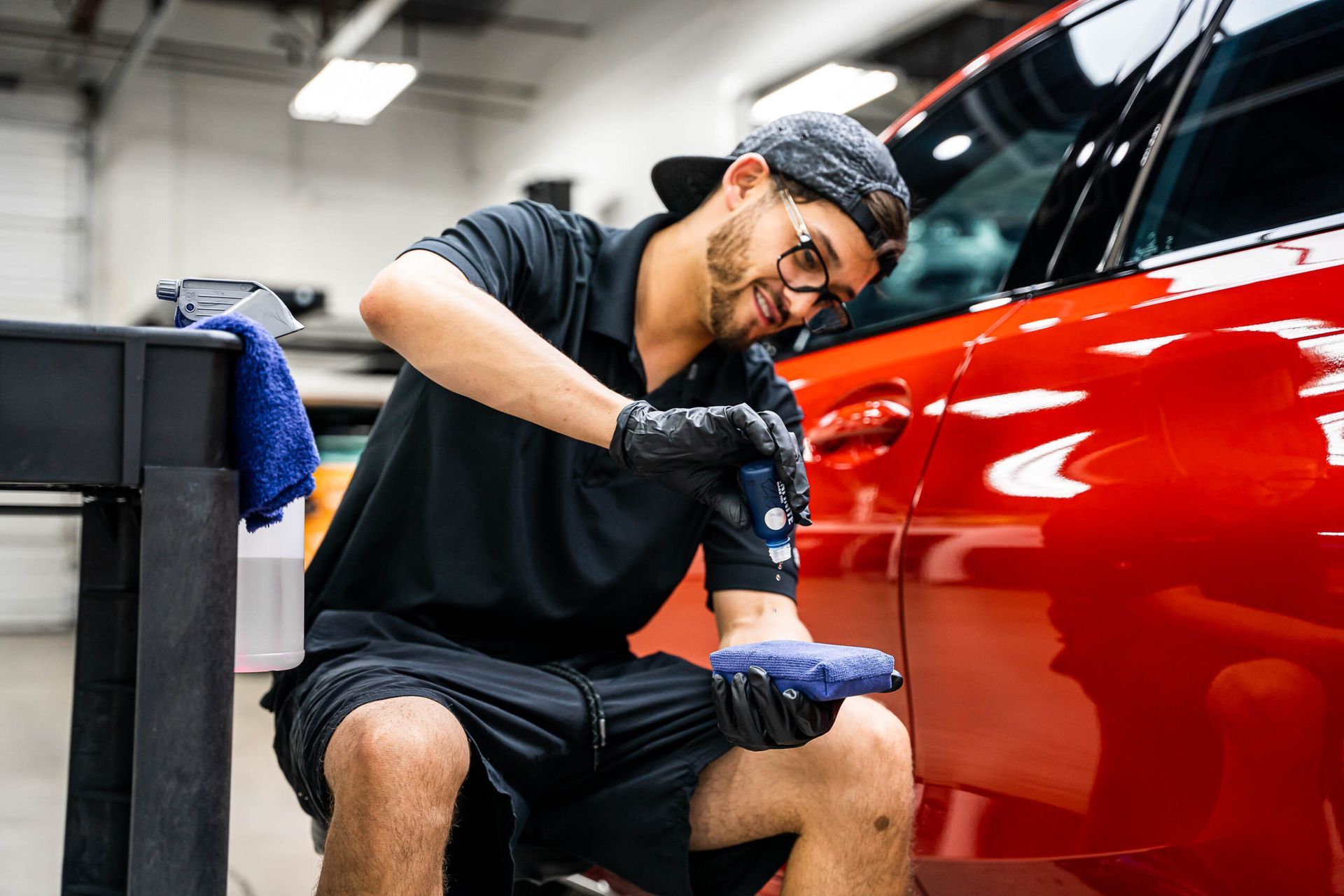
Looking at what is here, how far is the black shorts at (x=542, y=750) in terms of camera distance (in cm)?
132

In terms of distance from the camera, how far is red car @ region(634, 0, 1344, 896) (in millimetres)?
1067

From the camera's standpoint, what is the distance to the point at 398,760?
1179mm

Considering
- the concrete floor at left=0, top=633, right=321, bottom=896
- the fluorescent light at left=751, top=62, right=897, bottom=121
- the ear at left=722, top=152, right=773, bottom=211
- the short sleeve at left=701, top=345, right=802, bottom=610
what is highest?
the fluorescent light at left=751, top=62, right=897, bottom=121

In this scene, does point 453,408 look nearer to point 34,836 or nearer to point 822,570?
point 822,570

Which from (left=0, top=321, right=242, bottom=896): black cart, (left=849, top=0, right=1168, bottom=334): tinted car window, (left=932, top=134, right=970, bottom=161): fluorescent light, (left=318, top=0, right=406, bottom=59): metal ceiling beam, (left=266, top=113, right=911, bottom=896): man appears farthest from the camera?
(left=318, top=0, right=406, bottom=59): metal ceiling beam

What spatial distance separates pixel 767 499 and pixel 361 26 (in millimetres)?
8187

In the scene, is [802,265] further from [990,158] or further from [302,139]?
[302,139]

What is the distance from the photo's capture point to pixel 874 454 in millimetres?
1525

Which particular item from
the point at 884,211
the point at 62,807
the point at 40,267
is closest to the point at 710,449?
the point at 884,211

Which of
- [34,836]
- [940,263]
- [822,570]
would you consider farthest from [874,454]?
[34,836]

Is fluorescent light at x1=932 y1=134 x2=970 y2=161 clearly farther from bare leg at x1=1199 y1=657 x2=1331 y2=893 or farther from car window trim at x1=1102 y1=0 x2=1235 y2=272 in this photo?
bare leg at x1=1199 y1=657 x2=1331 y2=893

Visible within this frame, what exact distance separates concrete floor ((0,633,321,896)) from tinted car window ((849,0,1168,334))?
4.80 ft

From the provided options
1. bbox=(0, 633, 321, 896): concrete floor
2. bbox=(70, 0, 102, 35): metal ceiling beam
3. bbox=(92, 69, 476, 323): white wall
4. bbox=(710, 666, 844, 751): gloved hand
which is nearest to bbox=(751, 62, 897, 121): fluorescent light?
bbox=(0, 633, 321, 896): concrete floor

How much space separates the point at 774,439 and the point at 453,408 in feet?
1.74
